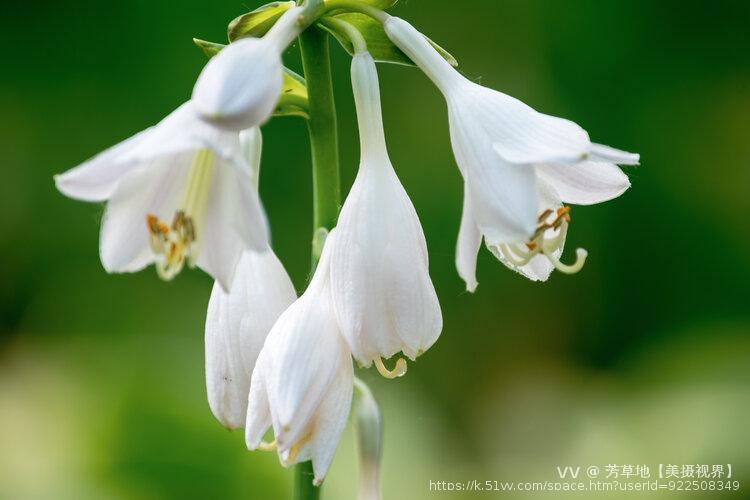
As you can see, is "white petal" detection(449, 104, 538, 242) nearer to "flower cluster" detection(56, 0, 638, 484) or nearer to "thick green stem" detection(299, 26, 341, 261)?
"flower cluster" detection(56, 0, 638, 484)

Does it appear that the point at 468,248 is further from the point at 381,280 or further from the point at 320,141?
the point at 320,141

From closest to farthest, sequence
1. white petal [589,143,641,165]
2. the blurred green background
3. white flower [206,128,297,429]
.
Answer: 1. white petal [589,143,641,165]
2. white flower [206,128,297,429]
3. the blurred green background

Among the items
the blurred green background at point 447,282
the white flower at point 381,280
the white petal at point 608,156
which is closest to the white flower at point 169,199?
the white flower at point 381,280

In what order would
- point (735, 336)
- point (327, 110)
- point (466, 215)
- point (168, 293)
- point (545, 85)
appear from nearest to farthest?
point (466, 215) < point (327, 110) < point (735, 336) < point (168, 293) < point (545, 85)

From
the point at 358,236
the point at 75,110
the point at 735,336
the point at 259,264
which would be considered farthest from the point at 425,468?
the point at 75,110

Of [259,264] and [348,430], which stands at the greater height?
[348,430]

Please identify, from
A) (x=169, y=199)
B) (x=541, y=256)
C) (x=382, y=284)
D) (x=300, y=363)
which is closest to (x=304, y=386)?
(x=300, y=363)

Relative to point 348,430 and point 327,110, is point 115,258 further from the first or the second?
point 348,430

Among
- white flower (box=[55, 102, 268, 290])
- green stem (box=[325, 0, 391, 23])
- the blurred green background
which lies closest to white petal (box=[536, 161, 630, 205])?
green stem (box=[325, 0, 391, 23])
